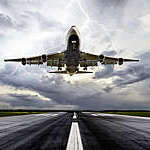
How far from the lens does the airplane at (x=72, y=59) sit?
38.3m

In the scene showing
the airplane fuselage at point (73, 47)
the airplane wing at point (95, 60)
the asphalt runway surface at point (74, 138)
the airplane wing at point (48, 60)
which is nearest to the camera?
the asphalt runway surface at point (74, 138)

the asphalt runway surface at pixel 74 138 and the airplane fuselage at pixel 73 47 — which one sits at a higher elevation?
the airplane fuselage at pixel 73 47

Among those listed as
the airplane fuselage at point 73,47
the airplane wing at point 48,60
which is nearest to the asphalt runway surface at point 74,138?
the airplane fuselage at point 73,47

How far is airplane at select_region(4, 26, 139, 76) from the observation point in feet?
126

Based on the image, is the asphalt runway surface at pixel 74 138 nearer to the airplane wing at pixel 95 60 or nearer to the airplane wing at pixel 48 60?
the airplane wing at pixel 95 60

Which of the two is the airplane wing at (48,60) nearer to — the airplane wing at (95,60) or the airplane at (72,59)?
the airplane at (72,59)

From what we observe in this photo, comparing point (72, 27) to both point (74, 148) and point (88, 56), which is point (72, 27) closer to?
point (88, 56)

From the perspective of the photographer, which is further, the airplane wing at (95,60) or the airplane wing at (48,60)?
the airplane wing at (48,60)

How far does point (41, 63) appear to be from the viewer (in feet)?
156

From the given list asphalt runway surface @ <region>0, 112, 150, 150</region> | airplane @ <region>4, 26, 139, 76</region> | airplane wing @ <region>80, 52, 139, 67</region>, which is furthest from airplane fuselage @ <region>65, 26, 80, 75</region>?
asphalt runway surface @ <region>0, 112, 150, 150</region>

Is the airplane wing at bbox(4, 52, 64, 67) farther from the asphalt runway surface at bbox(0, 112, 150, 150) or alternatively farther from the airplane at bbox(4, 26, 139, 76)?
the asphalt runway surface at bbox(0, 112, 150, 150)

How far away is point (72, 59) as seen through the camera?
40.7 m

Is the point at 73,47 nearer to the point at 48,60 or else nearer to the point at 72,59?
the point at 72,59

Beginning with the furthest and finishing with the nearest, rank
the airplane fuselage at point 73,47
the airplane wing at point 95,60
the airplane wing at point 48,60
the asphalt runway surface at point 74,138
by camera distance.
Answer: the airplane wing at point 48,60 < the airplane wing at point 95,60 < the airplane fuselage at point 73,47 < the asphalt runway surface at point 74,138
